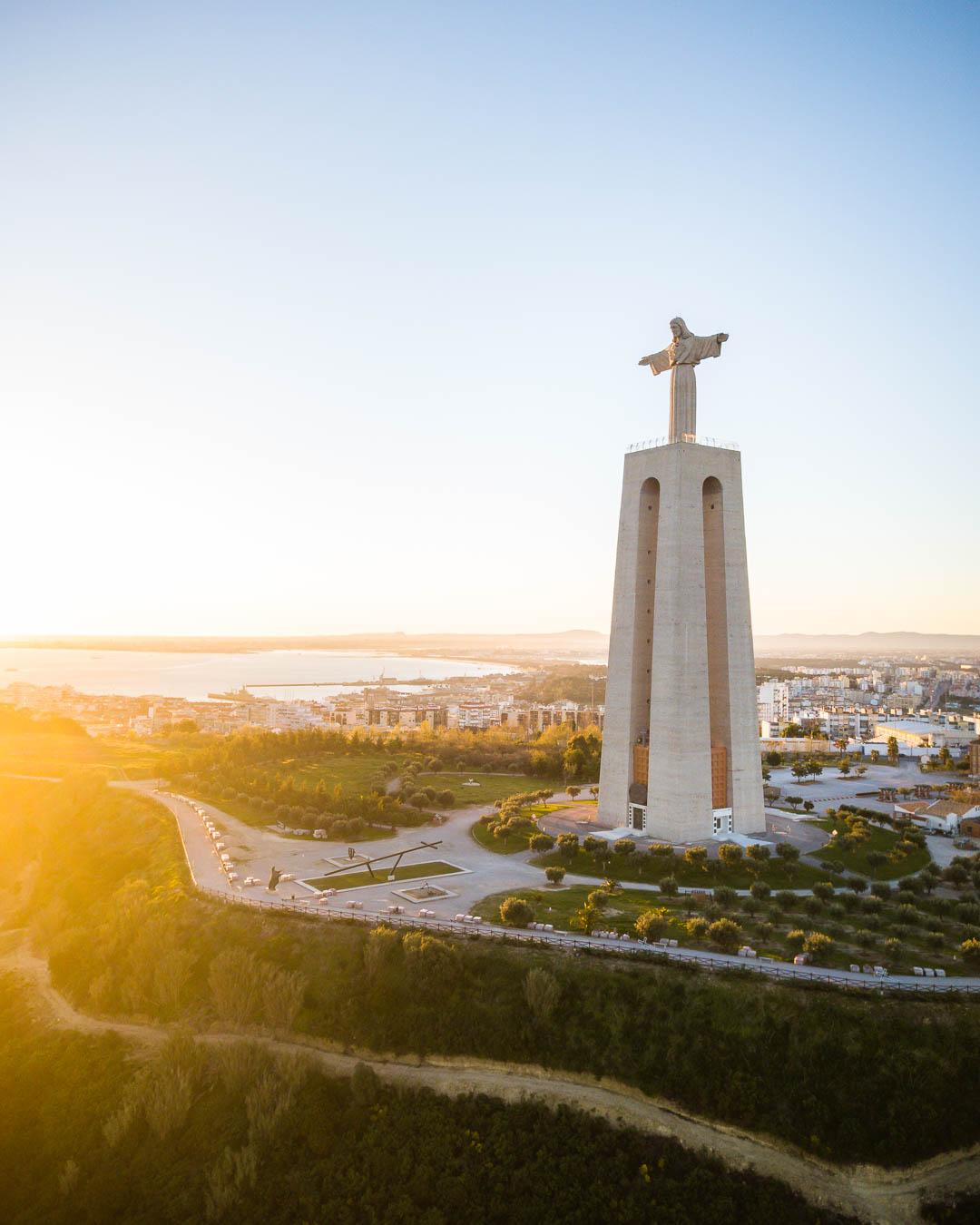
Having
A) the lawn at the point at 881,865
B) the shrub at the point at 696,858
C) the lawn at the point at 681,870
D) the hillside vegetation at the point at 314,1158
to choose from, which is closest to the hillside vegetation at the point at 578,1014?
the hillside vegetation at the point at 314,1158

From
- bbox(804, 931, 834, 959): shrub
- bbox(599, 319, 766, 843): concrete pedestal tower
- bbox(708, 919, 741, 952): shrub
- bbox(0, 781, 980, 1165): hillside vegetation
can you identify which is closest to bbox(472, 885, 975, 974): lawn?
bbox(804, 931, 834, 959): shrub

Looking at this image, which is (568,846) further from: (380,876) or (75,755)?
(75,755)

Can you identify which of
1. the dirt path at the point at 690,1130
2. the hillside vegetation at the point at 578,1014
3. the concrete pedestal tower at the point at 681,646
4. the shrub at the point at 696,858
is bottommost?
the dirt path at the point at 690,1130

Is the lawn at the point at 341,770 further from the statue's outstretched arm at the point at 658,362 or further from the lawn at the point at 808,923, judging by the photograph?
the statue's outstretched arm at the point at 658,362

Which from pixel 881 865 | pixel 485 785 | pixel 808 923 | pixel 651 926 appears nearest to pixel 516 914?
pixel 651 926

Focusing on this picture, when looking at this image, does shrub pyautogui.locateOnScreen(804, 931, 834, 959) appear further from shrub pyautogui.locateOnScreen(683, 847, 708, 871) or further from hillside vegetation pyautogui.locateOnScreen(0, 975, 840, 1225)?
shrub pyautogui.locateOnScreen(683, 847, 708, 871)

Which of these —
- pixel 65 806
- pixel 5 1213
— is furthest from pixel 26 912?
pixel 5 1213
